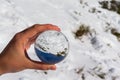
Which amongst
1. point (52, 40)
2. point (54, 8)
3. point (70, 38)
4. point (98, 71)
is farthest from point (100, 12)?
point (52, 40)

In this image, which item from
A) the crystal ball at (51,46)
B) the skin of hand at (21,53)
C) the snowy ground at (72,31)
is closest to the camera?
the skin of hand at (21,53)

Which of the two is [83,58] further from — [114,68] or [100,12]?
[100,12]

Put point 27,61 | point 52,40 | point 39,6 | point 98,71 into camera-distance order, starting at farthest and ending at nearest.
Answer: point 39,6
point 98,71
point 52,40
point 27,61

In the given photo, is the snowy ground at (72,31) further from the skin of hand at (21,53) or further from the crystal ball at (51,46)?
the skin of hand at (21,53)

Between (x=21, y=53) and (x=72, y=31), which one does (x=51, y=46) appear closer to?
(x=21, y=53)

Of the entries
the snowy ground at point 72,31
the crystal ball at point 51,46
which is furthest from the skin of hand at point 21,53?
the snowy ground at point 72,31

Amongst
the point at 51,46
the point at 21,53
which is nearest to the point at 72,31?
the point at 51,46
